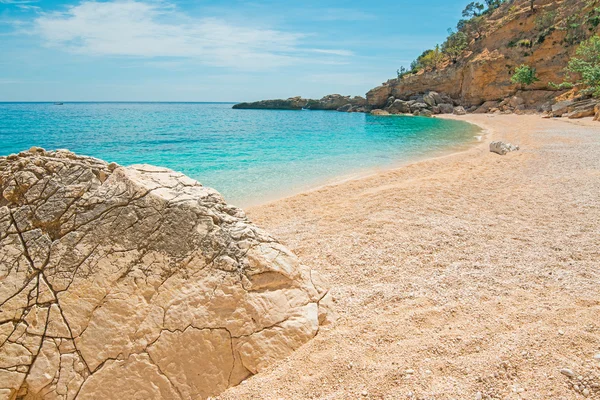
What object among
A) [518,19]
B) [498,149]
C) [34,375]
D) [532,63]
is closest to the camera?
[34,375]

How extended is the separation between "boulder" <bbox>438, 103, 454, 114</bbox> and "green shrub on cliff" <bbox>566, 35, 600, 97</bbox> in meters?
19.7

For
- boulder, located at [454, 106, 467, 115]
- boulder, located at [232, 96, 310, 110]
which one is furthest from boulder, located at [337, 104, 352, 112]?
boulder, located at [454, 106, 467, 115]

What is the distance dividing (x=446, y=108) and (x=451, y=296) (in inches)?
2345

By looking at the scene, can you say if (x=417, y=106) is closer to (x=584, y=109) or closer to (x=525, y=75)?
(x=525, y=75)

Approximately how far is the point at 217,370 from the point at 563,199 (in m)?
8.23

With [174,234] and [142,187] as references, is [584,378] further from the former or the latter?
[142,187]

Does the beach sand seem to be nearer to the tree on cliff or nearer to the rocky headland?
the rocky headland

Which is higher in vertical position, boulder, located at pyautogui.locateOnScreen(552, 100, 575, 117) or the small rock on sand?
boulder, located at pyautogui.locateOnScreen(552, 100, 575, 117)

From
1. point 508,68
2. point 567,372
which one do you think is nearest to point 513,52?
point 508,68

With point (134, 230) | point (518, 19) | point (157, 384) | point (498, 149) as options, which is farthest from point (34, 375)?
point (518, 19)

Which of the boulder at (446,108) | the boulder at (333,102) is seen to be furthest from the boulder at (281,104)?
the boulder at (446,108)

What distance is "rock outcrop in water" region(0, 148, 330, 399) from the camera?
280cm

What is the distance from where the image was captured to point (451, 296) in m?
3.96

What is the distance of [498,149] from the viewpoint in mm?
15859
